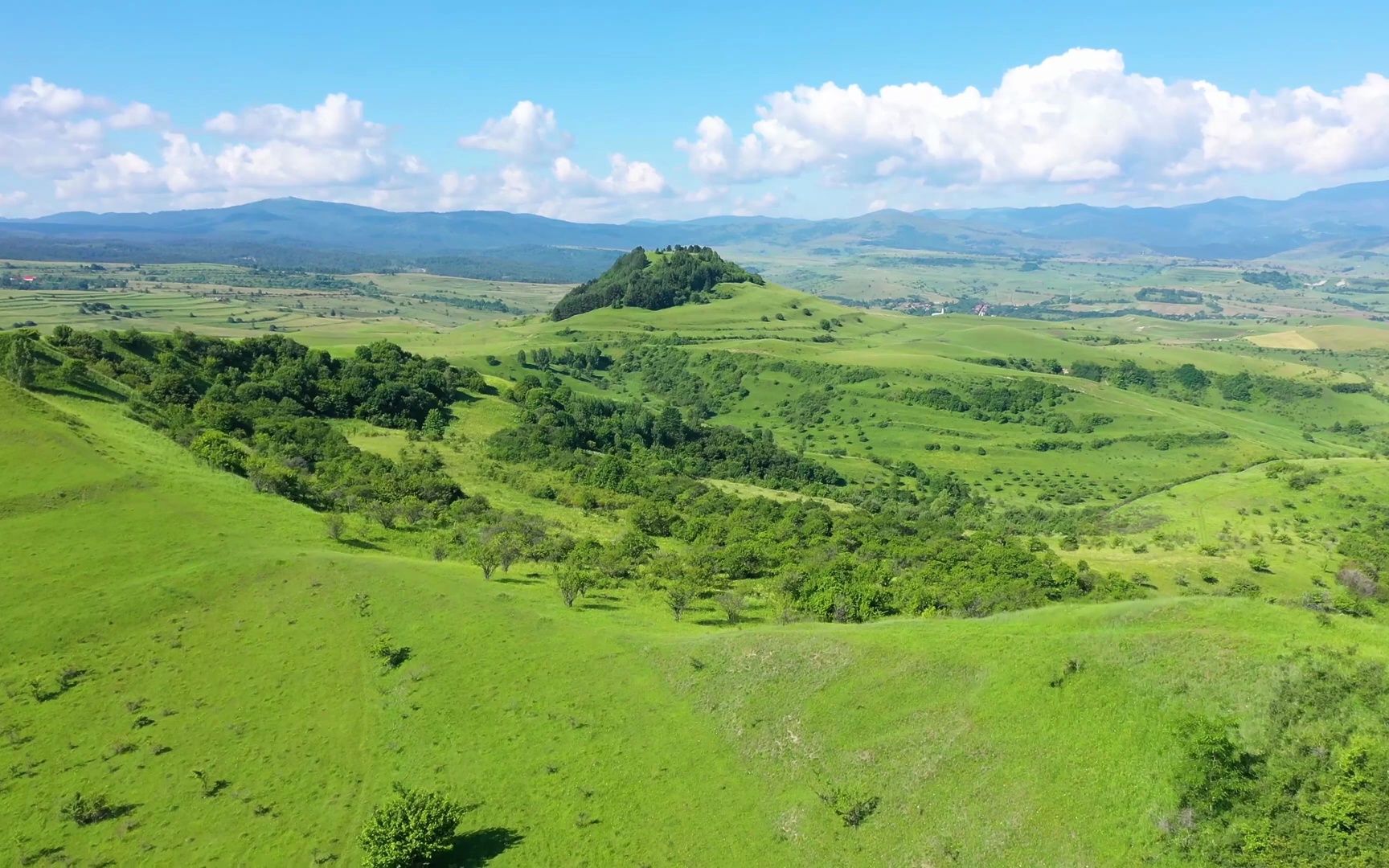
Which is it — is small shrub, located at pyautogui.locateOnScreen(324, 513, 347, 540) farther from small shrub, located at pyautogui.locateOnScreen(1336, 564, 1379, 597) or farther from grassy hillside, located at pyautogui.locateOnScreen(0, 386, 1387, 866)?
small shrub, located at pyautogui.locateOnScreen(1336, 564, 1379, 597)

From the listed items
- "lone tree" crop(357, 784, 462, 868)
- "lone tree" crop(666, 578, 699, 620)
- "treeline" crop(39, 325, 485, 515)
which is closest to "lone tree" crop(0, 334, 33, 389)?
"treeline" crop(39, 325, 485, 515)

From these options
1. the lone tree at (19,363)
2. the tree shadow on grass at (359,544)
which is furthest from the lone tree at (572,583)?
the lone tree at (19,363)

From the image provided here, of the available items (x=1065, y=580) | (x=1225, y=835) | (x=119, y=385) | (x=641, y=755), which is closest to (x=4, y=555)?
(x=641, y=755)

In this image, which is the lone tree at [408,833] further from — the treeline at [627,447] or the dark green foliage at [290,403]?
the treeline at [627,447]

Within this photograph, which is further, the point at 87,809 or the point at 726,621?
the point at 726,621

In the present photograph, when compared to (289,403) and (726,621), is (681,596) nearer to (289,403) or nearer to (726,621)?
(726,621)

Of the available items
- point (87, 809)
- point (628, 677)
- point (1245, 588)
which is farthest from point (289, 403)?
point (1245, 588)
